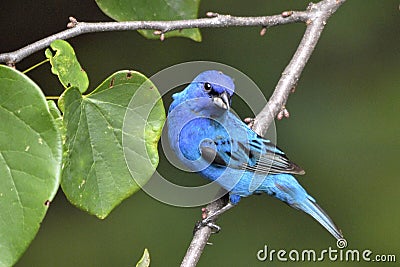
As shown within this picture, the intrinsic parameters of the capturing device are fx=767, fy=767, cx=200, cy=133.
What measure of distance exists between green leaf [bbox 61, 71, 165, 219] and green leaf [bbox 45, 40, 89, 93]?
5 centimetres

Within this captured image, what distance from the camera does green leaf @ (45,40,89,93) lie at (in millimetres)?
1845

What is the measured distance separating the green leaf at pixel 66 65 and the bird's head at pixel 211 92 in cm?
48

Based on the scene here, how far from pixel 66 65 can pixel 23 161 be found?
1.19 feet

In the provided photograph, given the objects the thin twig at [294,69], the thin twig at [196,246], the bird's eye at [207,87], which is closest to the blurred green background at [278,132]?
the thin twig at [294,69]

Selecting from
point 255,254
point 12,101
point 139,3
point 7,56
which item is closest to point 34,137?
point 12,101

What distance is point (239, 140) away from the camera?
94.2 inches

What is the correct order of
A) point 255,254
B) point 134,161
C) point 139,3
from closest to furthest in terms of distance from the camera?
point 134,161 → point 139,3 → point 255,254

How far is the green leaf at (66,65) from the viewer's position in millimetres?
1845

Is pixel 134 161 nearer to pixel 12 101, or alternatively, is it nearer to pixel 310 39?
pixel 12 101

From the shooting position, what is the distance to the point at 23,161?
1592 millimetres

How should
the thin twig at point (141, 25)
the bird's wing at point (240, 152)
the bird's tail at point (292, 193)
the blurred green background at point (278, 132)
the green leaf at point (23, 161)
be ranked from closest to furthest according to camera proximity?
the green leaf at point (23, 161), the thin twig at point (141, 25), the bird's wing at point (240, 152), the bird's tail at point (292, 193), the blurred green background at point (278, 132)

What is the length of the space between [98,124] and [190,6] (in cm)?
64

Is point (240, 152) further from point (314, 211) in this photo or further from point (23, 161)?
point (23, 161)

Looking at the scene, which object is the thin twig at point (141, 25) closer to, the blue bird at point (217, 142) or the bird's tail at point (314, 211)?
the blue bird at point (217, 142)
